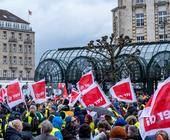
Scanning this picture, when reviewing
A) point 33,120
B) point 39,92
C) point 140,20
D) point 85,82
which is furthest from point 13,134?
point 140,20

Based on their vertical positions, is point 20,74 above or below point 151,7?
below

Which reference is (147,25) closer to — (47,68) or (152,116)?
(47,68)

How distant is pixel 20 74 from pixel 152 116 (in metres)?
101

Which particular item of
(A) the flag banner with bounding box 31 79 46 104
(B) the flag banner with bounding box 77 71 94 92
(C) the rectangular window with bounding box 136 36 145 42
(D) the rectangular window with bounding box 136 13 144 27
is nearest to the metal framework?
(C) the rectangular window with bounding box 136 36 145 42

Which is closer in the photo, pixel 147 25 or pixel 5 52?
pixel 147 25

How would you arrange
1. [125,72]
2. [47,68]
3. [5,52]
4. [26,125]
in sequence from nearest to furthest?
[26,125] < [125,72] < [47,68] < [5,52]

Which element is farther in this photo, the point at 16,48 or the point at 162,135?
the point at 16,48

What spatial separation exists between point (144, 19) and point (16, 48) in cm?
4375

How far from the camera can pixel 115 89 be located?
19.1 meters

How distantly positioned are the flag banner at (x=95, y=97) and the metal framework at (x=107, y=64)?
31242 mm

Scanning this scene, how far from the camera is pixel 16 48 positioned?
355 ft

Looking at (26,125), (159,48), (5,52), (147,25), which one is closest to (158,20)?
(147,25)

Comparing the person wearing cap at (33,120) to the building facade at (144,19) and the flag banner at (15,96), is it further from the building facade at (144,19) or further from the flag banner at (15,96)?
the building facade at (144,19)

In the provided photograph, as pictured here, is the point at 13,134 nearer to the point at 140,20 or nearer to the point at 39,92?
the point at 39,92
